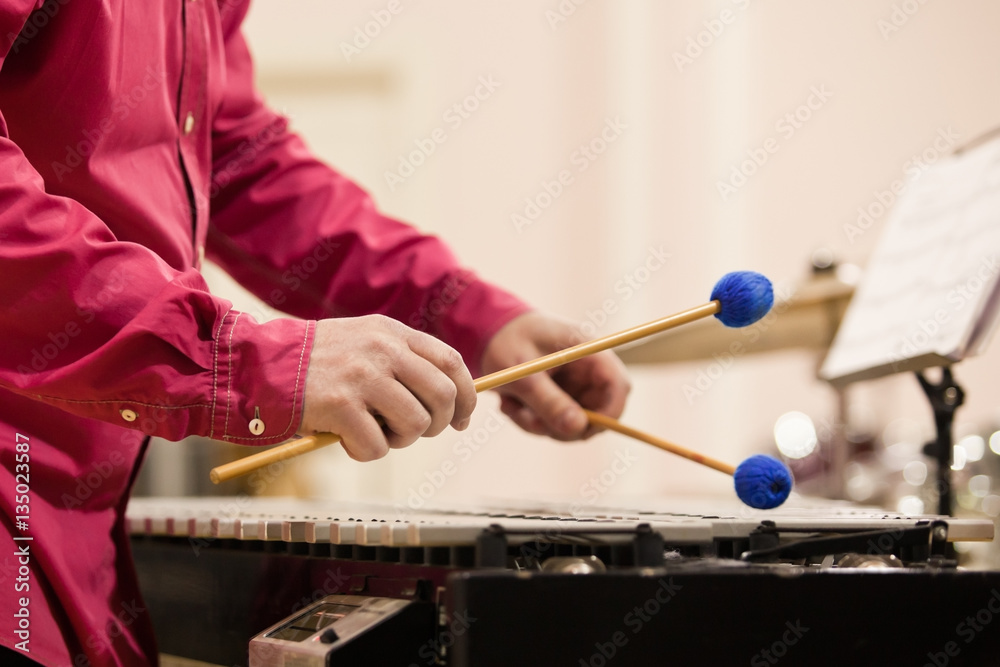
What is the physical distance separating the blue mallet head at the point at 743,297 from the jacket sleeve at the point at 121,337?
17.2 inches

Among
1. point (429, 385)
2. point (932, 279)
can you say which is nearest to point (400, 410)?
point (429, 385)

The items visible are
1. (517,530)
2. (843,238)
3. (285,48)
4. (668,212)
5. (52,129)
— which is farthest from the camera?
(285,48)

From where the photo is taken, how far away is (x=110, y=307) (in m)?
0.63

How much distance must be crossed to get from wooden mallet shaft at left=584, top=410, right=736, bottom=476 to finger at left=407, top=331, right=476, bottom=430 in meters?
0.38

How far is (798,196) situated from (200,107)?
251 cm

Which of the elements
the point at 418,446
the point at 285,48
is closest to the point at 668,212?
the point at 418,446

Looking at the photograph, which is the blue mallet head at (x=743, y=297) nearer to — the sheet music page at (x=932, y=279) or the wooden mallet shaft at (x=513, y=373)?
the wooden mallet shaft at (x=513, y=373)

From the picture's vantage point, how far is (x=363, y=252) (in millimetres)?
1115

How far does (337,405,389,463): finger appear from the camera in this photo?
25.4 inches

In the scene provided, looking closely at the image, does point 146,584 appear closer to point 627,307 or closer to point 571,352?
point 571,352

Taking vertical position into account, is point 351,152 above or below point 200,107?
below

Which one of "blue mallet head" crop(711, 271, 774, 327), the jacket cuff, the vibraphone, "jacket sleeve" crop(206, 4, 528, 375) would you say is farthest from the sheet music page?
the jacket cuff

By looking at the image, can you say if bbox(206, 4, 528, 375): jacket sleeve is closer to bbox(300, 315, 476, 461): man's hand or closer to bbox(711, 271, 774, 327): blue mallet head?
bbox(711, 271, 774, 327): blue mallet head

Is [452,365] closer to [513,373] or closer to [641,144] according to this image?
[513,373]
